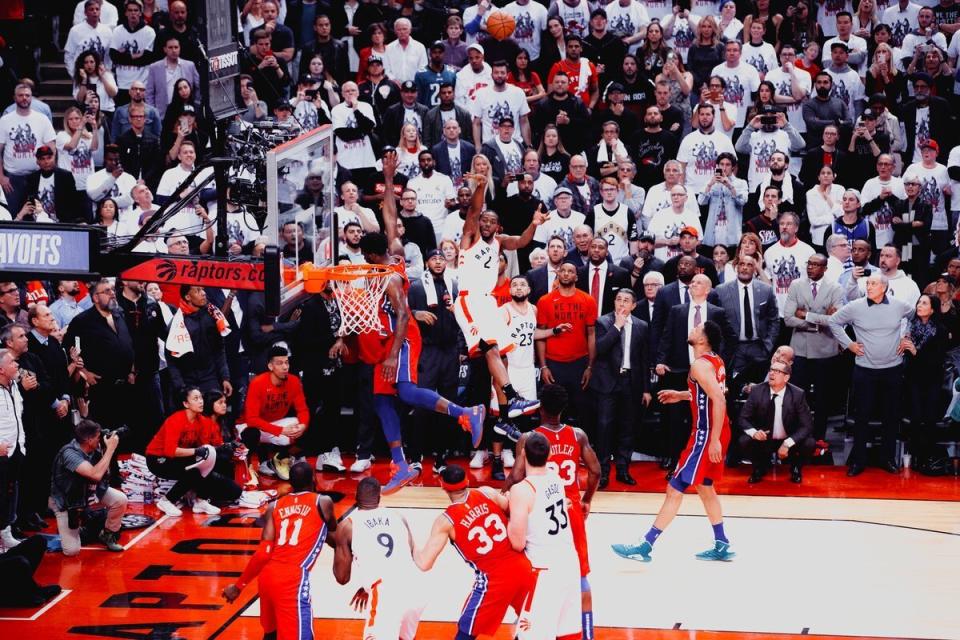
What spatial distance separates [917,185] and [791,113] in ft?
7.86

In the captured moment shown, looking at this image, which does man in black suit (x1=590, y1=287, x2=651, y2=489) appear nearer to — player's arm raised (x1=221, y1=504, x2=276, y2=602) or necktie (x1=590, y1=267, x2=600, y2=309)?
necktie (x1=590, y1=267, x2=600, y2=309)

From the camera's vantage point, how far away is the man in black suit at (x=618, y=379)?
13219 mm

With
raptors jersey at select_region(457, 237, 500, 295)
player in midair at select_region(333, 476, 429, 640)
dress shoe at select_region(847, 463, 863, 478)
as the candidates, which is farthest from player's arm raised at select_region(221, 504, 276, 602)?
dress shoe at select_region(847, 463, 863, 478)

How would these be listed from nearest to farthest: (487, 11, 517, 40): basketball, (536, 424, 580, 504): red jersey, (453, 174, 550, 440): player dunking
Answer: (536, 424, 580, 504): red jersey → (453, 174, 550, 440): player dunking → (487, 11, 517, 40): basketball

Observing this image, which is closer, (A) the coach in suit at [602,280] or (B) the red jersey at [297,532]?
(B) the red jersey at [297,532]

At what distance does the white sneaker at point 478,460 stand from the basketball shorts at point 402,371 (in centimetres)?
203

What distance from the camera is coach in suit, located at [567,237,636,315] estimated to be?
13.8 m

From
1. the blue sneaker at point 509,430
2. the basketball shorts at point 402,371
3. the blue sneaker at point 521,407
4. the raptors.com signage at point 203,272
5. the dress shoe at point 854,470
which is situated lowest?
the dress shoe at point 854,470

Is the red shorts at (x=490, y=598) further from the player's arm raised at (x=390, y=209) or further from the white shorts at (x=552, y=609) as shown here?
the player's arm raised at (x=390, y=209)

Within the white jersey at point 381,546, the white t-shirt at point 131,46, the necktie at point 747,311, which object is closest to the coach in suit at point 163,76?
the white t-shirt at point 131,46

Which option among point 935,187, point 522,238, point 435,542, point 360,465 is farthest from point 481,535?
point 935,187

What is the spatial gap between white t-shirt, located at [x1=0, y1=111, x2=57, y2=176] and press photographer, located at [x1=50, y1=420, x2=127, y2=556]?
18.9 feet

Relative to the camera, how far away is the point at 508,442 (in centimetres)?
1358

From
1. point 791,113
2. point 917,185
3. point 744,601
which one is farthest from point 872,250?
point 744,601
